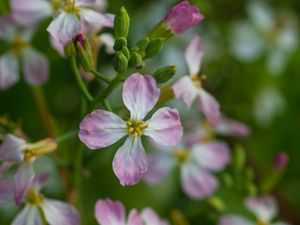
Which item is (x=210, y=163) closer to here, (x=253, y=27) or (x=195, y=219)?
(x=195, y=219)

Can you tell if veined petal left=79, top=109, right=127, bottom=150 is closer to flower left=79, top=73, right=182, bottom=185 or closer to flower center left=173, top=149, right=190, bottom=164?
flower left=79, top=73, right=182, bottom=185

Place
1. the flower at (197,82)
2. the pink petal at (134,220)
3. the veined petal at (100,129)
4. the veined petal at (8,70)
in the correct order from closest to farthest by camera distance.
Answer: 1. the veined petal at (100,129)
2. the pink petal at (134,220)
3. the flower at (197,82)
4. the veined petal at (8,70)

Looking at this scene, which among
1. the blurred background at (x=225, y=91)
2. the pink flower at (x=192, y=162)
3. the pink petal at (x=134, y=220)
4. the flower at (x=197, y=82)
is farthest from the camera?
the blurred background at (x=225, y=91)

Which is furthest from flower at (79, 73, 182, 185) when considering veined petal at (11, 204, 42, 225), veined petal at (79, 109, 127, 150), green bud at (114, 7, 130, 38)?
veined petal at (11, 204, 42, 225)

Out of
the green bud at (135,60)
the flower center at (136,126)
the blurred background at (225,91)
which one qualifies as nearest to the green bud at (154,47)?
the green bud at (135,60)

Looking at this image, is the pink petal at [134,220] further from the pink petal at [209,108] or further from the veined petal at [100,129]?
the pink petal at [209,108]

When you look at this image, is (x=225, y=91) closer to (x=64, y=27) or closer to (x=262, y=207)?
(x=262, y=207)
